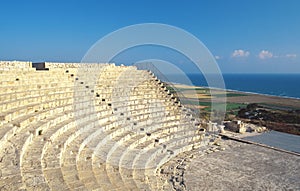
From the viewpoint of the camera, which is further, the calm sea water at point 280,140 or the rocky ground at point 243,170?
the calm sea water at point 280,140

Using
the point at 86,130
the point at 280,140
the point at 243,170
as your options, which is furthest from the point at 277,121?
the point at 86,130

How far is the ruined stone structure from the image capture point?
14.3ft

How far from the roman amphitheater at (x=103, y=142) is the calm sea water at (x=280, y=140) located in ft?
3.53

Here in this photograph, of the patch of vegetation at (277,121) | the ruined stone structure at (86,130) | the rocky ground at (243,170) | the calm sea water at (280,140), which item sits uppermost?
the ruined stone structure at (86,130)

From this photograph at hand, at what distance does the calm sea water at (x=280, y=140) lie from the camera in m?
11.0

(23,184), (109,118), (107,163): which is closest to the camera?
(23,184)

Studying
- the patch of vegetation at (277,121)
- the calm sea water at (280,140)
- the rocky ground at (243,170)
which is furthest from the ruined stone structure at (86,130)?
the patch of vegetation at (277,121)

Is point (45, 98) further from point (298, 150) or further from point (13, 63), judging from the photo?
point (298, 150)

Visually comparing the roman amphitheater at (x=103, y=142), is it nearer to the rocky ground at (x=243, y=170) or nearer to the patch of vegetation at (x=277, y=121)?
the rocky ground at (x=243, y=170)

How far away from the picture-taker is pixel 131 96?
12.2 meters

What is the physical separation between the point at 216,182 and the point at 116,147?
2.99 m

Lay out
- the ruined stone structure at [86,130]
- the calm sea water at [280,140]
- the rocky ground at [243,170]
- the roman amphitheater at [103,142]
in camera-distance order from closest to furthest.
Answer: the ruined stone structure at [86,130]
the roman amphitheater at [103,142]
the rocky ground at [243,170]
the calm sea water at [280,140]

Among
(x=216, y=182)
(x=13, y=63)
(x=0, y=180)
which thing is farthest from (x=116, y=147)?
(x=13, y=63)

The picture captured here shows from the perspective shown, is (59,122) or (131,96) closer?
(59,122)
